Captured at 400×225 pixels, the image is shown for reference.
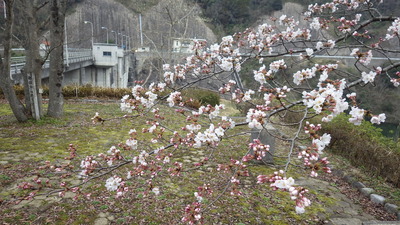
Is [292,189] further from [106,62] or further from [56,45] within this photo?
[106,62]

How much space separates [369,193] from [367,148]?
6.29ft

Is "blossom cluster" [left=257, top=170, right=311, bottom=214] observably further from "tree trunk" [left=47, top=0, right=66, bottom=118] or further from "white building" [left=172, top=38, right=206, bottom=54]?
"tree trunk" [left=47, top=0, right=66, bottom=118]

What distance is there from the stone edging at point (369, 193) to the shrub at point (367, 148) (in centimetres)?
73

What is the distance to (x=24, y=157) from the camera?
580cm

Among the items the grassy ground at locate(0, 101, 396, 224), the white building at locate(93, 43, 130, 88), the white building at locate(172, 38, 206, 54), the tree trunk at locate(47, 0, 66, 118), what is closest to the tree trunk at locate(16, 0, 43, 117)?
the tree trunk at locate(47, 0, 66, 118)

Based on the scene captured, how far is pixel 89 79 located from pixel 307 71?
44888mm

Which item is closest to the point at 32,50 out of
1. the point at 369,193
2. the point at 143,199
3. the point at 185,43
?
the point at 143,199

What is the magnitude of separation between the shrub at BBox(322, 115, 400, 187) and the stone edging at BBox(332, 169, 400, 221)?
733mm

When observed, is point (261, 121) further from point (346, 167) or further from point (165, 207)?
point (346, 167)

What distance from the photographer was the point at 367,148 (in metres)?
6.54

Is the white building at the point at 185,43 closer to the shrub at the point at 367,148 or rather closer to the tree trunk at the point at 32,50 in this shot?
the shrub at the point at 367,148

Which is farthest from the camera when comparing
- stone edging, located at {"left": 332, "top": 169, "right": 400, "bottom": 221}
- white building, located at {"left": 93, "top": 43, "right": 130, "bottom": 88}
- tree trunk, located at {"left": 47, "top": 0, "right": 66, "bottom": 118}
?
white building, located at {"left": 93, "top": 43, "right": 130, "bottom": 88}

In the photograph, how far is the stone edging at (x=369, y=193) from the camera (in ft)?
14.4

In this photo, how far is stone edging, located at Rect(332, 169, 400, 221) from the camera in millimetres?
4379
